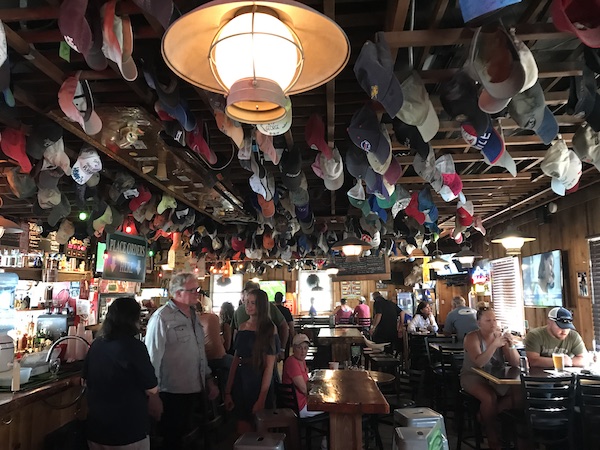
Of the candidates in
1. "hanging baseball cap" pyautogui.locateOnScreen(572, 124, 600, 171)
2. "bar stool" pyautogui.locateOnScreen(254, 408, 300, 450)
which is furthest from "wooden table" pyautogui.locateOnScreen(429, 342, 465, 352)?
"hanging baseball cap" pyautogui.locateOnScreen(572, 124, 600, 171)

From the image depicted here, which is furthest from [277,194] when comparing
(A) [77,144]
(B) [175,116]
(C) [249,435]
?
(C) [249,435]

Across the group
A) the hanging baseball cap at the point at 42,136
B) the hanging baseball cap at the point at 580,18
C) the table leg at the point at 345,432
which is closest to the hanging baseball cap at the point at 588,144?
the hanging baseball cap at the point at 580,18

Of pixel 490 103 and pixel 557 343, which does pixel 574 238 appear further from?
pixel 490 103

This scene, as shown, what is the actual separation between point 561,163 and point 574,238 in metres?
3.36

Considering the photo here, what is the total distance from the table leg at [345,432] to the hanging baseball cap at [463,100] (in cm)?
203

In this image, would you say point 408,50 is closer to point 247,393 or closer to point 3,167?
point 247,393

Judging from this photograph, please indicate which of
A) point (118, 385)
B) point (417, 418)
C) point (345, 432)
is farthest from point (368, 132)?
point (118, 385)

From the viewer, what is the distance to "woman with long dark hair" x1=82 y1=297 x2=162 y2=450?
2.94m

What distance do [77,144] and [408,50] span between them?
11.0 ft

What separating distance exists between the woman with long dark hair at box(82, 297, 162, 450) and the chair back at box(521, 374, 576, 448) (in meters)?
2.95

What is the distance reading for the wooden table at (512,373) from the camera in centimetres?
411

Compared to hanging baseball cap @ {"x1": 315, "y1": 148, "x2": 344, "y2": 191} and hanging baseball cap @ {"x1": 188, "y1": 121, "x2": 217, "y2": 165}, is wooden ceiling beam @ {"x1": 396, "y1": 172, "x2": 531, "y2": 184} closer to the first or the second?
hanging baseball cap @ {"x1": 315, "y1": 148, "x2": 344, "y2": 191}

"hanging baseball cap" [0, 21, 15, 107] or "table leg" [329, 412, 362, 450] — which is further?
"table leg" [329, 412, 362, 450]

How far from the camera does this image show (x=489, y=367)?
15.7ft
